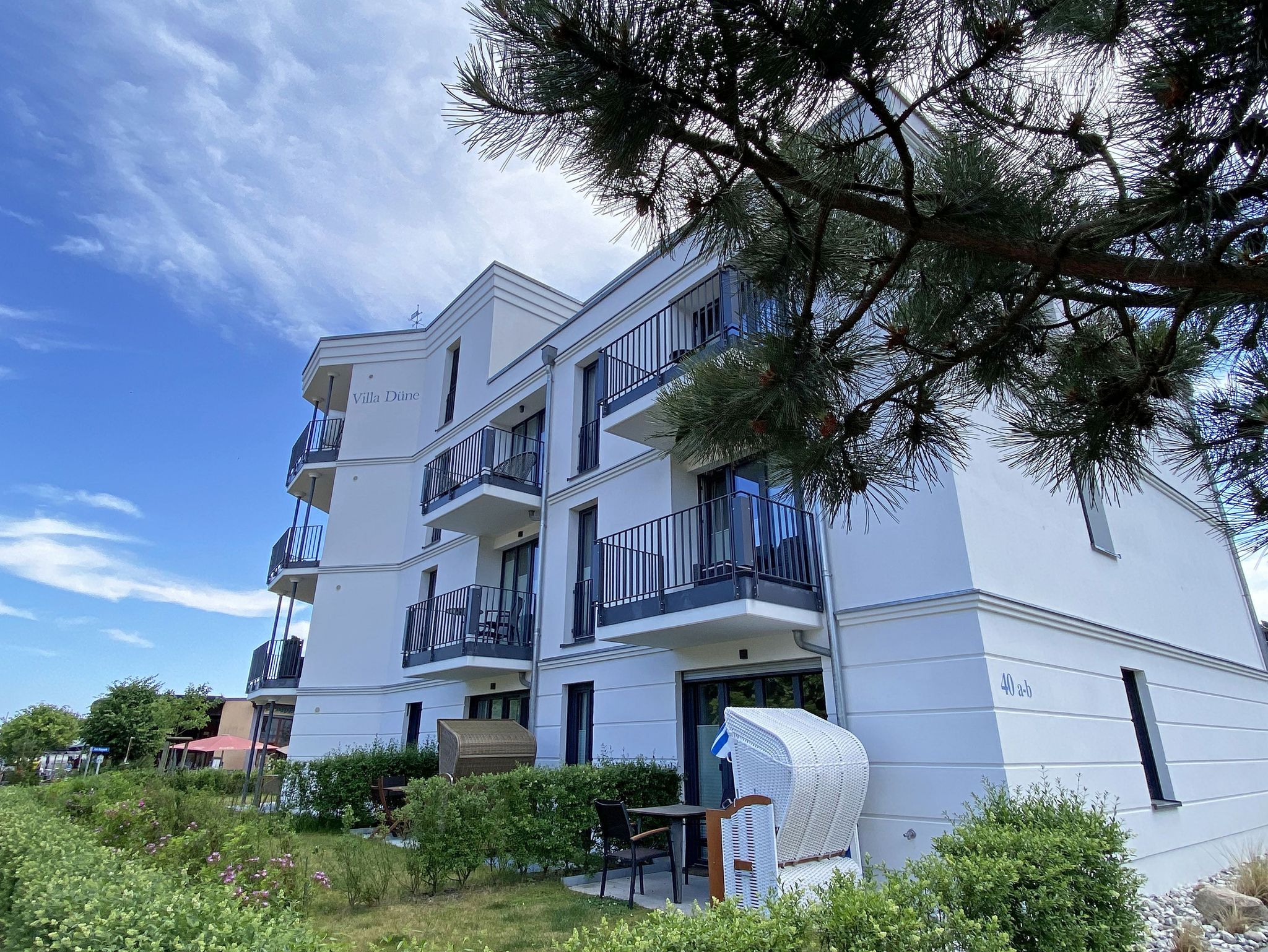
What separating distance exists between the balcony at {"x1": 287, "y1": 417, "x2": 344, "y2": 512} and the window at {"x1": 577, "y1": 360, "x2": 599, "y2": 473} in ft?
30.1

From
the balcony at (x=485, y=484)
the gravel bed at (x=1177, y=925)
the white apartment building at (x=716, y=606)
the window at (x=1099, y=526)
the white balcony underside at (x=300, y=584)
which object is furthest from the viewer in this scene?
the white balcony underside at (x=300, y=584)

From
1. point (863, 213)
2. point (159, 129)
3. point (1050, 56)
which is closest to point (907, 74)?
point (863, 213)

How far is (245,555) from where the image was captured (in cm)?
2158

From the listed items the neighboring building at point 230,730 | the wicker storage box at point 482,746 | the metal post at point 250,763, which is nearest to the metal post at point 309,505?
the metal post at point 250,763

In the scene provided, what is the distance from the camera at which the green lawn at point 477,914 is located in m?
5.68

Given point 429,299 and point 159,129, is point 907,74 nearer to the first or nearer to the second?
point 159,129

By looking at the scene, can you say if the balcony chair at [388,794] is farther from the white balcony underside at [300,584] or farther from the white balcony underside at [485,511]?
the white balcony underside at [300,584]

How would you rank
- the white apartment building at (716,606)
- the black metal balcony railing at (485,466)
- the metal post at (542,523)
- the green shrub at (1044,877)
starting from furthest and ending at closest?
the black metal balcony railing at (485,466), the metal post at (542,523), the white apartment building at (716,606), the green shrub at (1044,877)

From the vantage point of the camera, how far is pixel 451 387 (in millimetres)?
18344

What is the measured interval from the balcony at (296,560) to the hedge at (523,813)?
481 inches

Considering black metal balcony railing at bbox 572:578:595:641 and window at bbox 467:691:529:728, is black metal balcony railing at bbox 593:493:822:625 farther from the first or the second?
window at bbox 467:691:529:728

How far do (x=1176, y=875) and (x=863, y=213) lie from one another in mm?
9123

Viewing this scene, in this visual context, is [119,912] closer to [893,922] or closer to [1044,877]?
[893,922]

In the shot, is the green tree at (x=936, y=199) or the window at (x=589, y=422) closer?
the green tree at (x=936, y=199)
